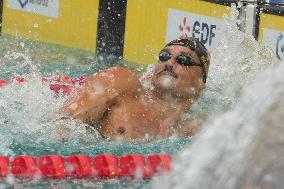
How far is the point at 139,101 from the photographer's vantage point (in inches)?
137

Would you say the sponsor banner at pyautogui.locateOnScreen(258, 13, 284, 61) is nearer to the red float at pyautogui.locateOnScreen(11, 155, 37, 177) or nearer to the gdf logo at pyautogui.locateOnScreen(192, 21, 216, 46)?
the gdf logo at pyautogui.locateOnScreen(192, 21, 216, 46)

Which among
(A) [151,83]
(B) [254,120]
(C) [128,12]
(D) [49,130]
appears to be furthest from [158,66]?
(C) [128,12]

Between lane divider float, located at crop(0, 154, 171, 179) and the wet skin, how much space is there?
42 centimetres

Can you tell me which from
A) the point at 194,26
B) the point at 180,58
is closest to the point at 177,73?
the point at 180,58

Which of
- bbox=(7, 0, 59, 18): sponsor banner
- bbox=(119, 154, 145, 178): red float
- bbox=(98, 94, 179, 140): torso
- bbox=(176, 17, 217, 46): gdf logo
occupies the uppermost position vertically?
bbox=(7, 0, 59, 18): sponsor banner

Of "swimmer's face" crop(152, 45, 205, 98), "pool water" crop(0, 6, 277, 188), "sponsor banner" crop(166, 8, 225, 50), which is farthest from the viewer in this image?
"sponsor banner" crop(166, 8, 225, 50)

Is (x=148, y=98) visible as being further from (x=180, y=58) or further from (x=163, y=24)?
(x=163, y=24)

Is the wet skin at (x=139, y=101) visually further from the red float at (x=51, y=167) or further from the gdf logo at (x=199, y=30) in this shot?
the gdf logo at (x=199, y=30)

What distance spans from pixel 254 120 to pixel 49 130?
85.8 inches

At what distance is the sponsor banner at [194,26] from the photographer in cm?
623

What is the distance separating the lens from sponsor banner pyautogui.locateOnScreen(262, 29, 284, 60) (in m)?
6.43

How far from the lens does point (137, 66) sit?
250 inches

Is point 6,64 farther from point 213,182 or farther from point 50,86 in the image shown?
point 213,182

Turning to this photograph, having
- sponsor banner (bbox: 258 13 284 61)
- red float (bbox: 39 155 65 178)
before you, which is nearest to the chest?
red float (bbox: 39 155 65 178)
